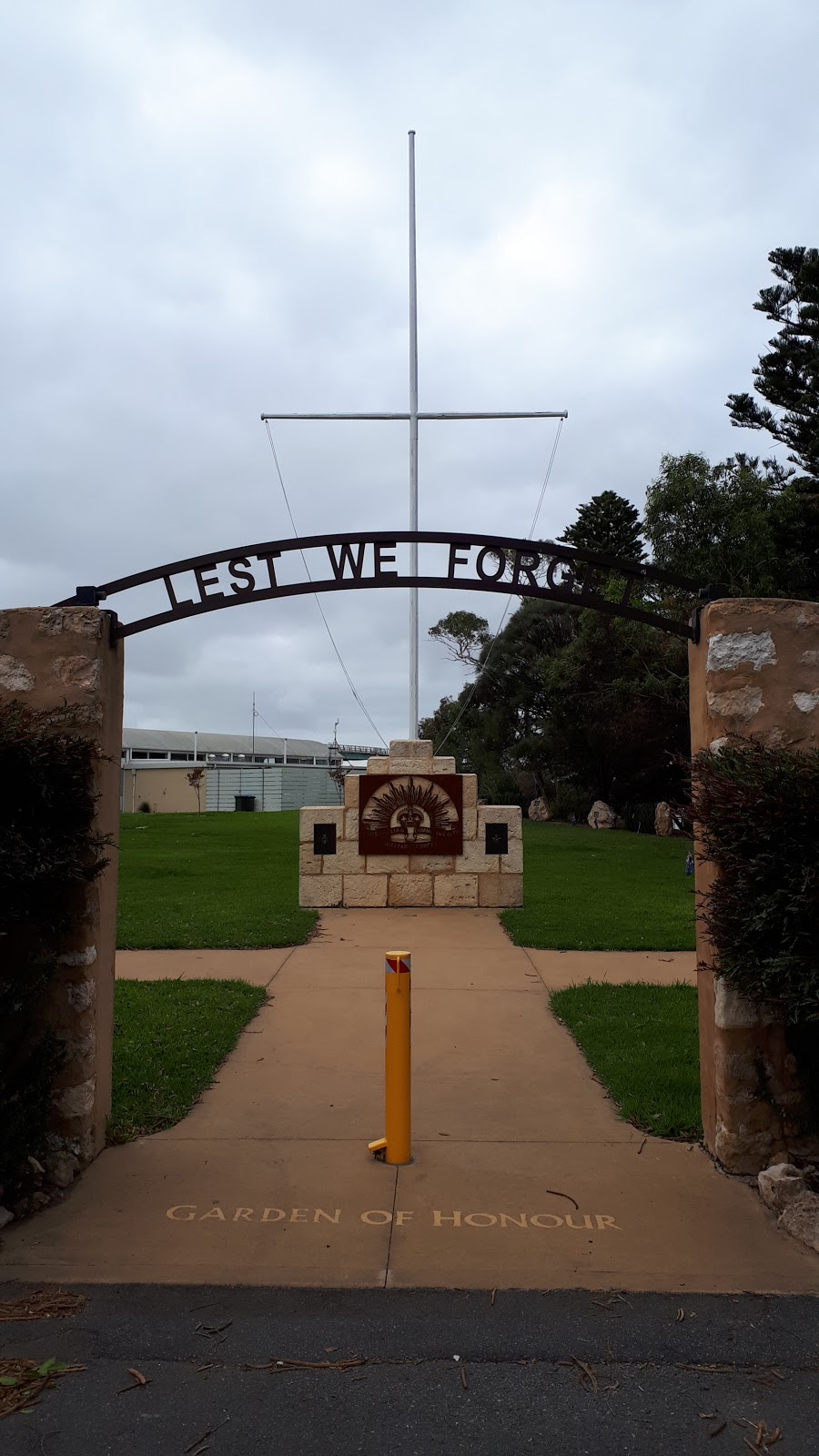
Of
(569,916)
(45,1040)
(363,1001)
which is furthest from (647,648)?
(45,1040)

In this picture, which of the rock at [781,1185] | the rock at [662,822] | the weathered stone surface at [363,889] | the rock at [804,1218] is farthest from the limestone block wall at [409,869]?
the rock at [662,822]

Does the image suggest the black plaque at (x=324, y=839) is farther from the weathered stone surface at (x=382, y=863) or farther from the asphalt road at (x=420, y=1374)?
the asphalt road at (x=420, y=1374)

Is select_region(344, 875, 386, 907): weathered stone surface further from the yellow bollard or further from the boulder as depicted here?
the boulder

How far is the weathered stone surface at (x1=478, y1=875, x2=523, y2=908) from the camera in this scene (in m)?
12.8

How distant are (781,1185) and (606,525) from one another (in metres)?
36.9

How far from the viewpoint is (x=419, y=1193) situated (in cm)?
437

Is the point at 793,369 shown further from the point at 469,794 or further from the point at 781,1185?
the point at 781,1185

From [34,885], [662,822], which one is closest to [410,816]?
[34,885]

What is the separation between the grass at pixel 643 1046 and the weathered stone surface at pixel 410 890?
4.64 m

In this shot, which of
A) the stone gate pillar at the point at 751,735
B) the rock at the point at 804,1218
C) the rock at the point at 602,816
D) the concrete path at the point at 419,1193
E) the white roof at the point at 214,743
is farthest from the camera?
the white roof at the point at 214,743

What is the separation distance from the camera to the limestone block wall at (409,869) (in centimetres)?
1281

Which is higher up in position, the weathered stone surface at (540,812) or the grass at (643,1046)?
the weathered stone surface at (540,812)

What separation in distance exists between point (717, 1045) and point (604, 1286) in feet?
4.37

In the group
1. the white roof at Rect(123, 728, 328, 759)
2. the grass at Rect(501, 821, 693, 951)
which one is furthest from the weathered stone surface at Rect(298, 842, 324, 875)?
the white roof at Rect(123, 728, 328, 759)
